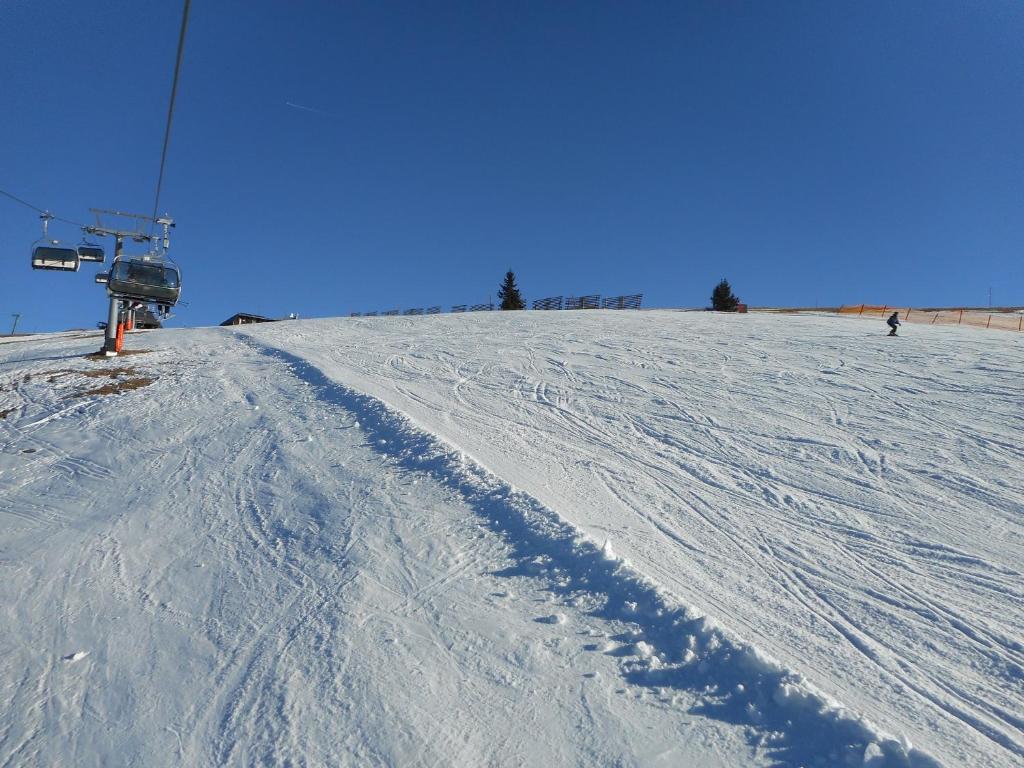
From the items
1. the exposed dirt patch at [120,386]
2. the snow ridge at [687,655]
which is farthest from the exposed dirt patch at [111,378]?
the snow ridge at [687,655]

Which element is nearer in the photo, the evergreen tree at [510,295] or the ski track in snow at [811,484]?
the ski track in snow at [811,484]

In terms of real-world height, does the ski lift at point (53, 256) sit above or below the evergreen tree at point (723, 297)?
below

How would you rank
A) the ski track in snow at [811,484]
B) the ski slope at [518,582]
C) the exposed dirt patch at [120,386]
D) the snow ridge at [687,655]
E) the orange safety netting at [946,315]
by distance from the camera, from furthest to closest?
the orange safety netting at [946,315]
the exposed dirt patch at [120,386]
the ski track in snow at [811,484]
the ski slope at [518,582]
the snow ridge at [687,655]

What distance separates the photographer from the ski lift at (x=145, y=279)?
17.0 meters

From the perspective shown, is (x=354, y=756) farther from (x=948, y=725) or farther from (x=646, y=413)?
(x=646, y=413)

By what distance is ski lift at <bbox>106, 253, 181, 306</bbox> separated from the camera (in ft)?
55.7

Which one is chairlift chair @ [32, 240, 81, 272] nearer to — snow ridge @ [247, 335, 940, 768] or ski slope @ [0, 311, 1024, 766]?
ski slope @ [0, 311, 1024, 766]

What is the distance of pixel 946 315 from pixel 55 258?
47.5 m

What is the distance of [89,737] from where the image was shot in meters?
3.49

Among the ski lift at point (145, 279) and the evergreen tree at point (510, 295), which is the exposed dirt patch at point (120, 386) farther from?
the evergreen tree at point (510, 295)

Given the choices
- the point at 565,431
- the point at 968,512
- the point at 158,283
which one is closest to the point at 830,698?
the point at 968,512

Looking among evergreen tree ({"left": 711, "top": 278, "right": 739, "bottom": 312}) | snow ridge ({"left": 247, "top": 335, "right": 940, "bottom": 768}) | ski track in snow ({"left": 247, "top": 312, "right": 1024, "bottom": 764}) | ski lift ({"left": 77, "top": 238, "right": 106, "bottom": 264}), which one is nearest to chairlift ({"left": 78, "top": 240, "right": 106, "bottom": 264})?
ski lift ({"left": 77, "top": 238, "right": 106, "bottom": 264})

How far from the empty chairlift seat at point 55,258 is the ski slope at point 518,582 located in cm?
761

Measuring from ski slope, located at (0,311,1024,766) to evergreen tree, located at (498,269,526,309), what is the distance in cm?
5303
